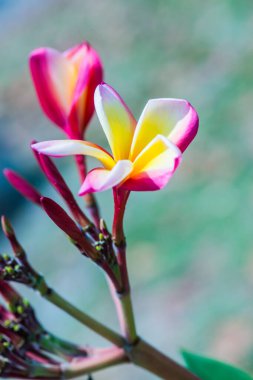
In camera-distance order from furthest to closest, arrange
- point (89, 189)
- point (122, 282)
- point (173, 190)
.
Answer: point (173, 190)
point (122, 282)
point (89, 189)

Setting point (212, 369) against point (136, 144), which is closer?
point (136, 144)

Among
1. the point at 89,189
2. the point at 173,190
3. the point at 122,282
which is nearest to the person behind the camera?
the point at 89,189

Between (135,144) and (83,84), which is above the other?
(83,84)

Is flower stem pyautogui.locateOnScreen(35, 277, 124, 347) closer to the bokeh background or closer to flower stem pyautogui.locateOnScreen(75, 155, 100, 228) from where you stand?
flower stem pyautogui.locateOnScreen(75, 155, 100, 228)

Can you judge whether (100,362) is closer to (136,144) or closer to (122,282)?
(122,282)

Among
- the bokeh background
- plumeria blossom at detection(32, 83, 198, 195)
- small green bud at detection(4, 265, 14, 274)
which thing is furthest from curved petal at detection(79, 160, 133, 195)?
the bokeh background

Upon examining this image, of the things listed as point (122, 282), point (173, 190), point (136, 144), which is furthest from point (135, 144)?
point (173, 190)
